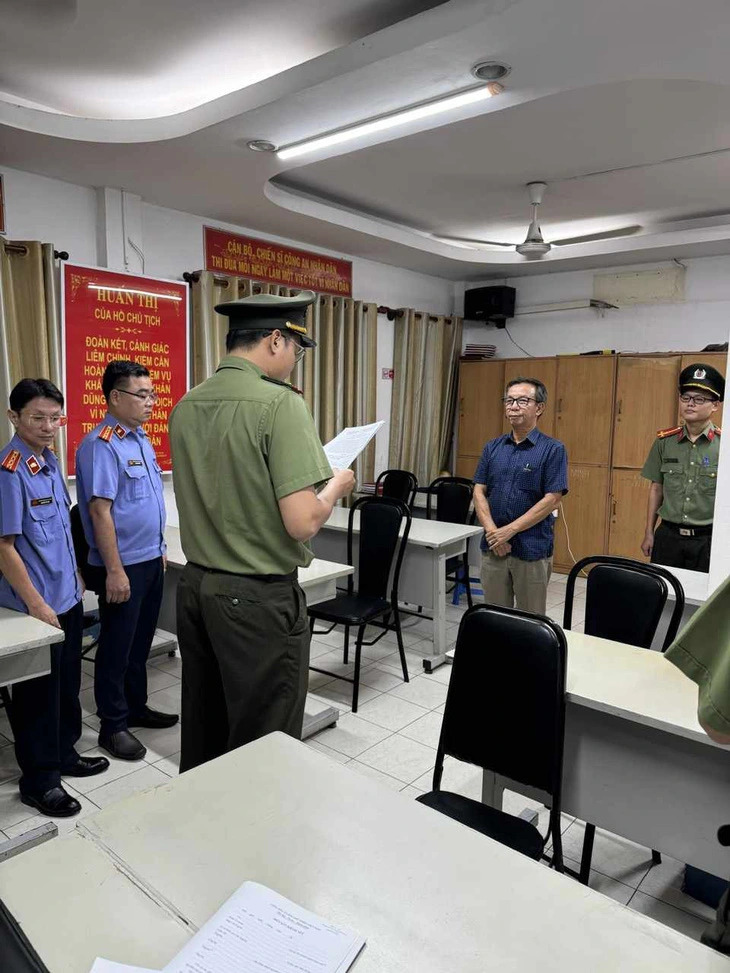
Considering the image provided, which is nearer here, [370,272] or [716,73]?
[716,73]

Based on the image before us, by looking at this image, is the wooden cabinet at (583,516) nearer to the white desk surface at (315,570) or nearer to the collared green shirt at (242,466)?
the white desk surface at (315,570)

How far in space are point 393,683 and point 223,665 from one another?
2.07m

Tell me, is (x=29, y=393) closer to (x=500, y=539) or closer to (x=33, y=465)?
(x=33, y=465)

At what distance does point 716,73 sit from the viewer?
258 centimetres

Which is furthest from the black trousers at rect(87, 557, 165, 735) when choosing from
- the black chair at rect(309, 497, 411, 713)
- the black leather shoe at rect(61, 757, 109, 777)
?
the black chair at rect(309, 497, 411, 713)

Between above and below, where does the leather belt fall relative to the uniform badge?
below

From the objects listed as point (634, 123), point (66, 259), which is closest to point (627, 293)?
point (634, 123)

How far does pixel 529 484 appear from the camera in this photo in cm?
326

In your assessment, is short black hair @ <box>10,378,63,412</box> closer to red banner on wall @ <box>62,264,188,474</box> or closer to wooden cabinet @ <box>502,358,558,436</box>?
red banner on wall @ <box>62,264,188,474</box>

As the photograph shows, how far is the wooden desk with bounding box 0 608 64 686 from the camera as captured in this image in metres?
2.03

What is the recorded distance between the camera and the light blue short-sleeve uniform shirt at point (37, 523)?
228cm

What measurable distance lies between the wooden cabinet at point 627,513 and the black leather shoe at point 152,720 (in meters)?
4.19

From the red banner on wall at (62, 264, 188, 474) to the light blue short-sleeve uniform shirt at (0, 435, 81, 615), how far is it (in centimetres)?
160

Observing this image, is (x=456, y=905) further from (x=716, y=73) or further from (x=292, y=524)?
(x=716, y=73)
